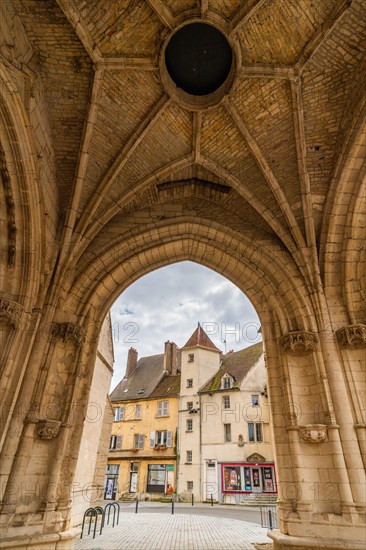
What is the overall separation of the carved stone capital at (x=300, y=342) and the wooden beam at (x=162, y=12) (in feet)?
16.2

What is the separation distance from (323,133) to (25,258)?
5.39 metres

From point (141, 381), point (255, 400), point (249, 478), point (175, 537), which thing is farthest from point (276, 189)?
point (141, 381)

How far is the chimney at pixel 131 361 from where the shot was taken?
24781 millimetres

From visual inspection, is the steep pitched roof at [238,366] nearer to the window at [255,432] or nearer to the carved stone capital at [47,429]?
the window at [255,432]

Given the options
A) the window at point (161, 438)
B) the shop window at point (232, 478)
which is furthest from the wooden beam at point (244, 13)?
the window at point (161, 438)

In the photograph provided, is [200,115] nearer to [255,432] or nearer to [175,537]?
[175,537]

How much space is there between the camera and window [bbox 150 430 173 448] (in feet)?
63.3

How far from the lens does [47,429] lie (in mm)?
4449

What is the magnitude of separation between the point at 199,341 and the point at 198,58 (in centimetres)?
1684

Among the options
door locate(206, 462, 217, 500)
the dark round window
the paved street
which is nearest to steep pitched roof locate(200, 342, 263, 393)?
door locate(206, 462, 217, 500)

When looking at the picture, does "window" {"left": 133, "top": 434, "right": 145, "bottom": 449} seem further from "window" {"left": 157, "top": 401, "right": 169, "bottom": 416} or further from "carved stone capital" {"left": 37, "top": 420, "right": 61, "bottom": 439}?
"carved stone capital" {"left": 37, "top": 420, "right": 61, "bottom": 439}

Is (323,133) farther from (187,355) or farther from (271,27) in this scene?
(187,355)

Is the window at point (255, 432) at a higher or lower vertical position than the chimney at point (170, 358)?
lower

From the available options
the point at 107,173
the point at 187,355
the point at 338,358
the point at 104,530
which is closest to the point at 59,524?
the point at 104,530
